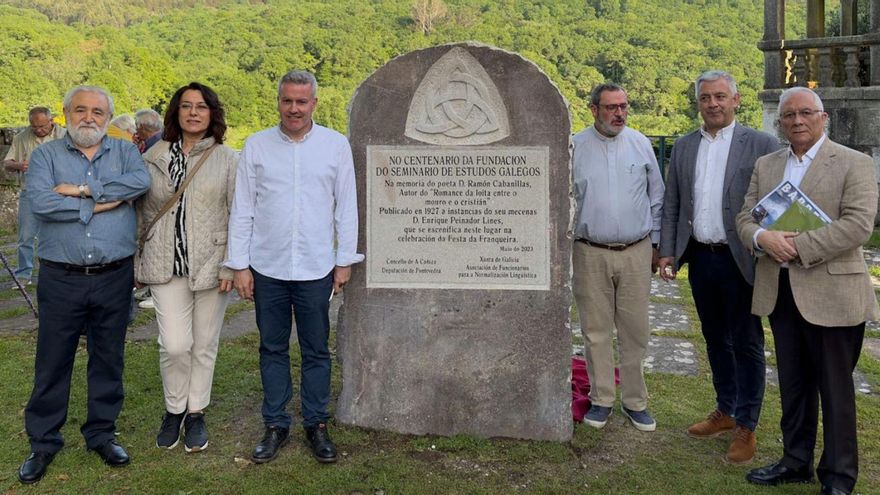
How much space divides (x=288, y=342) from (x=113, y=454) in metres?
1.04

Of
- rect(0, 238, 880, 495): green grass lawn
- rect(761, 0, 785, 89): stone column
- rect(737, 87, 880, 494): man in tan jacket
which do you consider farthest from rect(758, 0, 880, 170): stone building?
rect(737, 87, 880, 494): man in tan jacket

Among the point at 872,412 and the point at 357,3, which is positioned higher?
the point at 357,3

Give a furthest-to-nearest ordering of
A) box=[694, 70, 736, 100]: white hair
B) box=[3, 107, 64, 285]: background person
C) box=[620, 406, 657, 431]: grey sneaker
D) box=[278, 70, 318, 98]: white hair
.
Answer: box=[3, 107, 64, 285]: background person → box=[620, 406, 657, 431]: grey sneaker → box=[694, 70, 736, 100]: white hair → box=[278, 70, 318, 98]: white hair

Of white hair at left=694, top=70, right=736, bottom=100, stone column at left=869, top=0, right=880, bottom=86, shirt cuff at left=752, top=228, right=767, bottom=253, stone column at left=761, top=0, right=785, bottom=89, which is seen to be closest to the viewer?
shirt cuff at left=752, top=228, right=767, bottom=253

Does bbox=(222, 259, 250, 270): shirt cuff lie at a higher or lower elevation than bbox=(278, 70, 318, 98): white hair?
lower

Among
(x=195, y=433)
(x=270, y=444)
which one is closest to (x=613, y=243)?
(x=270, y=444)

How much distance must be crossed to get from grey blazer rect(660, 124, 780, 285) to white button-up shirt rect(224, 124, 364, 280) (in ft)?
6.03

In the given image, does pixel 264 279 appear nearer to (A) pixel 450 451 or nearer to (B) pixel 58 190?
(B) pixel 58 190

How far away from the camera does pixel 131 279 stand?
12.2ft

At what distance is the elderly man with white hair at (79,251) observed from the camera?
3482 millimetres

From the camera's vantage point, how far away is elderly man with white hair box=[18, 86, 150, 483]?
3482 millimetres

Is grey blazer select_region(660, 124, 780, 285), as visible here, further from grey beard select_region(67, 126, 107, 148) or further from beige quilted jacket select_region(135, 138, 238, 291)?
grey beard select_region(67, 126, 107, 148)

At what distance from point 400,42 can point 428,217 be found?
57837 mm

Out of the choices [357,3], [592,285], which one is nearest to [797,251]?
[592,285]
